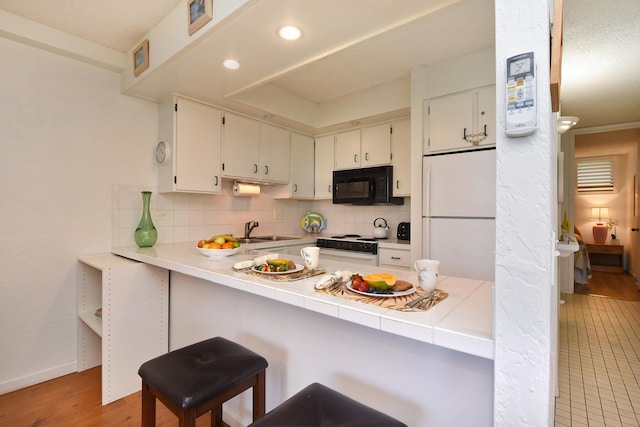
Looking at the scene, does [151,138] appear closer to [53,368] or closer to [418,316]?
[53,368]

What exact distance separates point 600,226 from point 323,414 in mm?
7675

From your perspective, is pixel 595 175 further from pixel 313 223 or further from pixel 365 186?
pixel 313 223

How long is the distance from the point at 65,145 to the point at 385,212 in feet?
9.66

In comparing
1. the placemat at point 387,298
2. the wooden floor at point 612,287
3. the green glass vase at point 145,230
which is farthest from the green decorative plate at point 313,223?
the wooden floor at point 612,287

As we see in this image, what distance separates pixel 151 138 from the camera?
2.69 m

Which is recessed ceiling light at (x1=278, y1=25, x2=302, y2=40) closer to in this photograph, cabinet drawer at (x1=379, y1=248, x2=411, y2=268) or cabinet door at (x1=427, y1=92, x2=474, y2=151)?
cabinet door at (x1=427, y1=92, x2=474, y2=151)

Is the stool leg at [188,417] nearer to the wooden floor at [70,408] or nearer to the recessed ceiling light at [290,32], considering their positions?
the wooden floor at [70,408]

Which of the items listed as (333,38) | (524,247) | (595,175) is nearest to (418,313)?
(524,247)

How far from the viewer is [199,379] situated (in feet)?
3.54

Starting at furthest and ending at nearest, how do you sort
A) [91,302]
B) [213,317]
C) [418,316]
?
[91,302] → [213,317] → [418,316]

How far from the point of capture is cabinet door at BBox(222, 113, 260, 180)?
2895 mm

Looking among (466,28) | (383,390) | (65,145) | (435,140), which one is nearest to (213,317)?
(383,390)

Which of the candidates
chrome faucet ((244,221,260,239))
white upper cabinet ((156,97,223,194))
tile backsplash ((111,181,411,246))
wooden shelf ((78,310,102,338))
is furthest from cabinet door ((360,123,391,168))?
wooden shelf ((78,310,102,338))

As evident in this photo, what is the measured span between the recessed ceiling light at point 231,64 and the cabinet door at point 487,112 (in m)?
1.75
